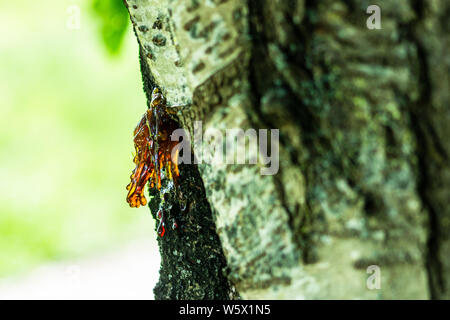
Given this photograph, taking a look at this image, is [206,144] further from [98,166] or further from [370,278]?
[98,166]

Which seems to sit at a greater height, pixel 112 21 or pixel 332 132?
pixel 112 21

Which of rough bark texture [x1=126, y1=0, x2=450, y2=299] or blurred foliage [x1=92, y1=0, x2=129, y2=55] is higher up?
blurred foliage [x1=92, y1=0, x2=129, y2=55]

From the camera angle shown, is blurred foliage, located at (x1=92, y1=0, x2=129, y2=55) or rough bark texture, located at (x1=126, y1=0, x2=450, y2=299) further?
blurred foliage, located at (x1=92, y1=0, x2=129, y2=55)
